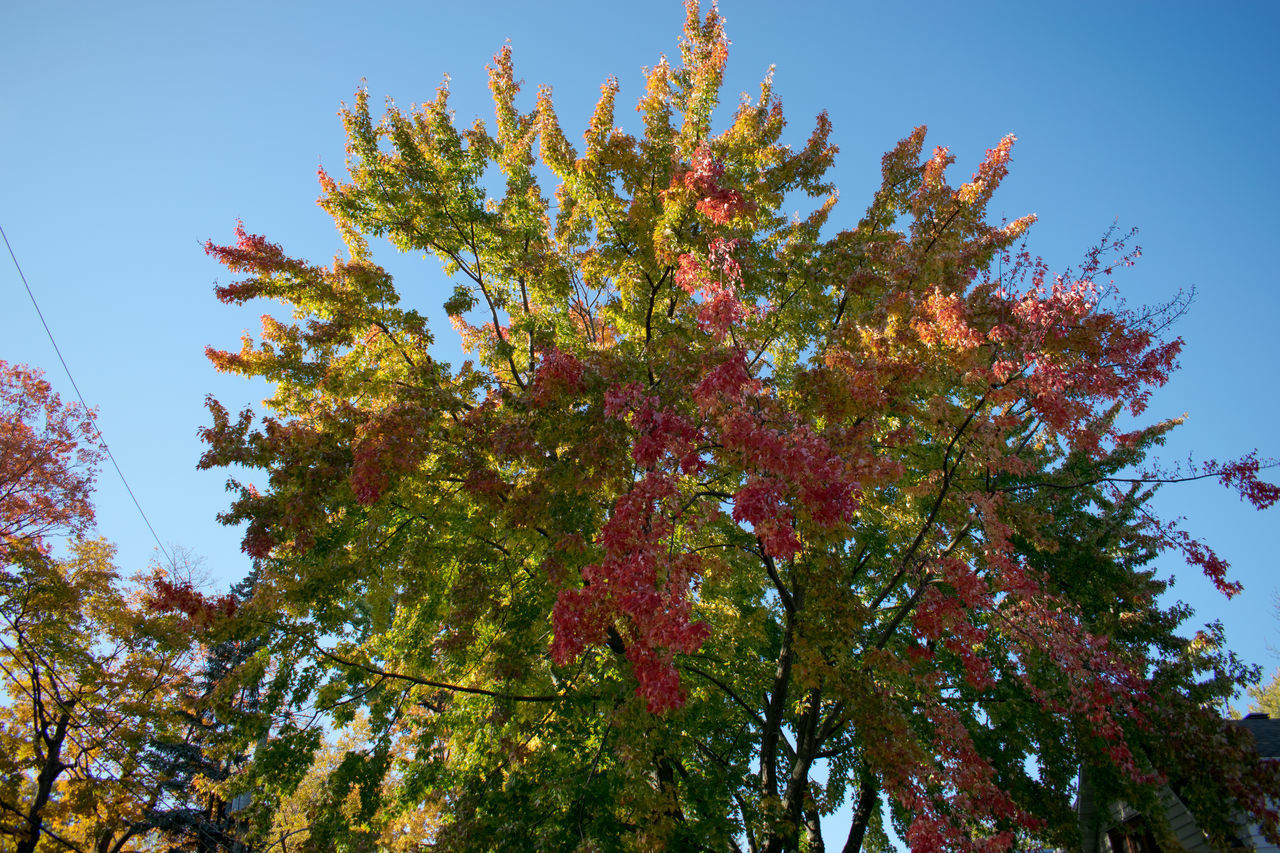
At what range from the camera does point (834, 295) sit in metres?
9.91

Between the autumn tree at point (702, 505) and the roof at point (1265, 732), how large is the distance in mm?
5631

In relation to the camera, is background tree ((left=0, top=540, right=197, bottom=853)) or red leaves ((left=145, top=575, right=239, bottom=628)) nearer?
red leaves ((left=145, top=575, right=239, bottom=628))

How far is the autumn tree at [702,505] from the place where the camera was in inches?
270

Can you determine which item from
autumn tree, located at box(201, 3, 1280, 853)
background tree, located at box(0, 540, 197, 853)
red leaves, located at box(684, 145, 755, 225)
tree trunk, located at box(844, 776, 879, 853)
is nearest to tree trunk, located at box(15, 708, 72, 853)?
background tree, located at box(0, 540, 197, 853)

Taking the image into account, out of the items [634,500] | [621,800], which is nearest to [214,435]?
[634,500]

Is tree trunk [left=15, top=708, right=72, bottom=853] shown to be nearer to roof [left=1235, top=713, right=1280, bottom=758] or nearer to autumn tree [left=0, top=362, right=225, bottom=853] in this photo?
autumn tree [left=0, top=362, right=225, bottom=853]

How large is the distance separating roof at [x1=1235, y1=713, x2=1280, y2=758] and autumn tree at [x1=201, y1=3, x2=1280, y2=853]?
5631 mm

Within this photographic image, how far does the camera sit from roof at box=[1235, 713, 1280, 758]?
1403 centimetres

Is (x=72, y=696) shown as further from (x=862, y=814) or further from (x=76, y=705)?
(x=862, y=814)

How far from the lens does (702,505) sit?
307 inches

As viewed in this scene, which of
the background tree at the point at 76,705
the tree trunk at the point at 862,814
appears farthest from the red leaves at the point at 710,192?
the background tree at the point at 76,705

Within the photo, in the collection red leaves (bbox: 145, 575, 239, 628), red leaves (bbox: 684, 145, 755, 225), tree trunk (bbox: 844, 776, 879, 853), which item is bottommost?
tree trunk (bbox: 844, 776, 879, 853)

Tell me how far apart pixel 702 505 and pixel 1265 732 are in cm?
1814

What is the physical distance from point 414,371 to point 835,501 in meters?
5.92
